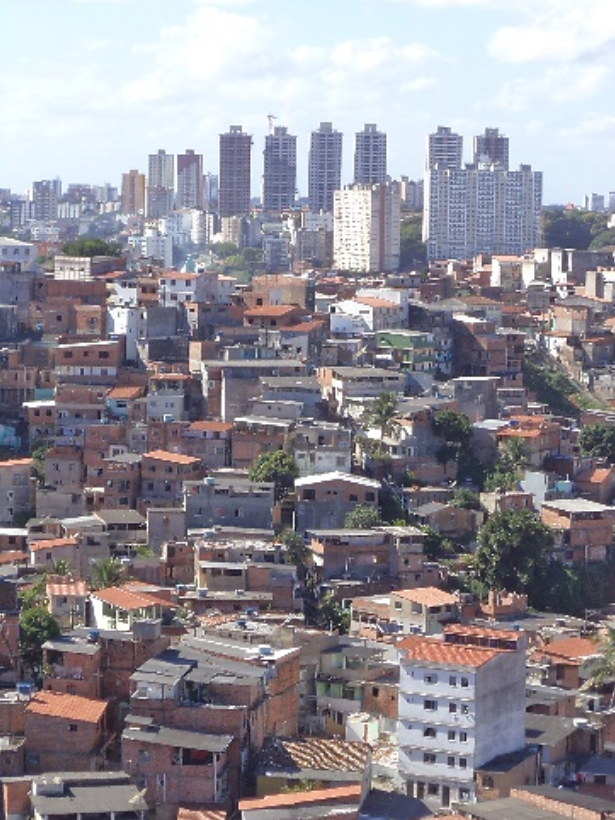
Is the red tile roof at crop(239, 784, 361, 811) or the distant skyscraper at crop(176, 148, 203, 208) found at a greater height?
the distant skyscraper at crop(176, 148, 203, 208)

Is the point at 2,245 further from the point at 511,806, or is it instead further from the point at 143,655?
the point at 511,806

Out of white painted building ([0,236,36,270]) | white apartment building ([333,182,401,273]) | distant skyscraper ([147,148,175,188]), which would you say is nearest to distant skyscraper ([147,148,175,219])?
distant skyscraper ([147,148,175,188])

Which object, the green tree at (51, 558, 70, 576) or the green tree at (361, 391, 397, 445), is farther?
the green tree at (361, 391, 397, 445)

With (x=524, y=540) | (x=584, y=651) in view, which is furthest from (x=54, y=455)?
(x=584, y=651)

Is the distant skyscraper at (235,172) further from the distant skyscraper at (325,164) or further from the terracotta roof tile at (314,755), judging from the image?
the terracotta roof tile at (314,755)

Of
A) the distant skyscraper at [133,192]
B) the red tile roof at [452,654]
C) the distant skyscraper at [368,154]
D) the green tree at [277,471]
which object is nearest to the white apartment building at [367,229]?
the distant skyscraper at [368,154]

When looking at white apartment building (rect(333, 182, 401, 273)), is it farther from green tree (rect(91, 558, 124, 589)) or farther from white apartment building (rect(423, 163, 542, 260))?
green tree (rect(91, 558, 124, 589))

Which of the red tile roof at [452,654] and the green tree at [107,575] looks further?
the green tree at [107,575]
